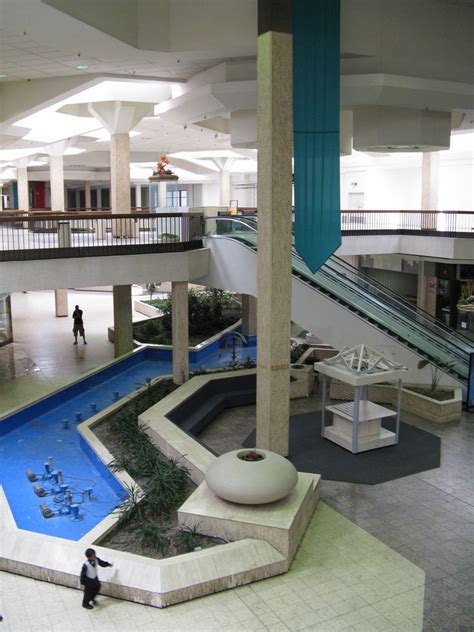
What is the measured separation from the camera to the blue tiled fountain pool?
453 inches

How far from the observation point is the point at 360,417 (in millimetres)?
13742

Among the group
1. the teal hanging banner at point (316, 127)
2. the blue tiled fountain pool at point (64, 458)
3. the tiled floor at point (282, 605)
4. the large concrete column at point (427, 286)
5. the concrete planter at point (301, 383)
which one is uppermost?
the teal hanging banner at point (316, 127)

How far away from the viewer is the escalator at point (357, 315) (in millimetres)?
17422

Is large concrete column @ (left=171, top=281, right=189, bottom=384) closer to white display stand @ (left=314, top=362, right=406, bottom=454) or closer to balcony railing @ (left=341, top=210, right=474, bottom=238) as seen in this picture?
white display stand @ (left=314, top=362, right=406, bottom=454)

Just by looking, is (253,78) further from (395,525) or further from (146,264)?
(395,525)

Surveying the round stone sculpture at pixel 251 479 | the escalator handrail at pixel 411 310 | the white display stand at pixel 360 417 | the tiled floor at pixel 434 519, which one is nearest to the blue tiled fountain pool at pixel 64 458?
the round stone sculpture at pixel 251 479

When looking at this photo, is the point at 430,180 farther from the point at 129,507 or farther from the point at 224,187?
the point at 129,507

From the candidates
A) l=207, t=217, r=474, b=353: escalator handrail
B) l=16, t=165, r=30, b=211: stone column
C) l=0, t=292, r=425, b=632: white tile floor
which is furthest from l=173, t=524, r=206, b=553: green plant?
l=16, t=165, r=30, b=211: stone column

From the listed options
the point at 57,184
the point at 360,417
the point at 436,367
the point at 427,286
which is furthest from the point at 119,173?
the point at 427,286

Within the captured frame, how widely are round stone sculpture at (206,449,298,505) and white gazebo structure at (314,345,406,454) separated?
148 inches

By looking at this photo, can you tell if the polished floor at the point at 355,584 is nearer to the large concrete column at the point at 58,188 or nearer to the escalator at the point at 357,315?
the escalator at the point at 357,315

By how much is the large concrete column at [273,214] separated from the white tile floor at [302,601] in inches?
102

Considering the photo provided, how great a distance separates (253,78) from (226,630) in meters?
13.0

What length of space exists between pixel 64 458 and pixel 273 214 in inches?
275
